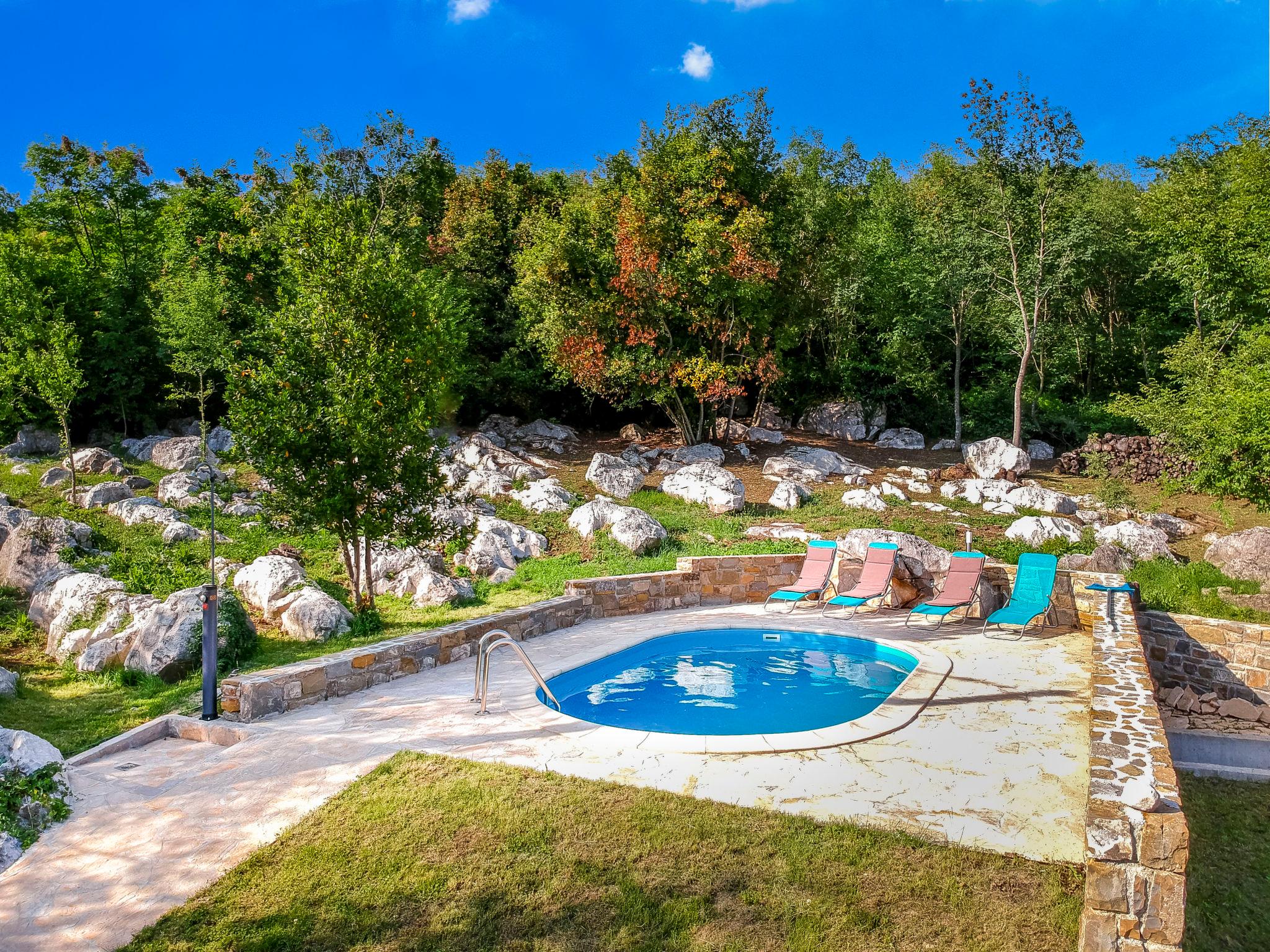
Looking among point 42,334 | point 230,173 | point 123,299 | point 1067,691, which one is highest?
point 230,173

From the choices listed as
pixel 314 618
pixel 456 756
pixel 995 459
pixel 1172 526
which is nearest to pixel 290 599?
pixel 314 618

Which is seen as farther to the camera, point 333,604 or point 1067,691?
point 333,604

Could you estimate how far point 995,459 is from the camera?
17125 millimetres

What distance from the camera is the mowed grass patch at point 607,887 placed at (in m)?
3.29

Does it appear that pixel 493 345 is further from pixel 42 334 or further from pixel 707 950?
pixel 707 950

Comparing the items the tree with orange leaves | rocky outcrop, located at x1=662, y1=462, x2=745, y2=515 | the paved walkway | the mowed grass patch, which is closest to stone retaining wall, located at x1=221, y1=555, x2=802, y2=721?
the paved walkway

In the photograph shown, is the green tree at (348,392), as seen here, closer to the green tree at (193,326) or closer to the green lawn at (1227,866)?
the green lawn at (1227,866)

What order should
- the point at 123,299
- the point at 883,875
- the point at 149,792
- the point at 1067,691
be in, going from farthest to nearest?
the point at 123,299 < the point at 1067,691 < the point at 149,792 < the point at 883,875

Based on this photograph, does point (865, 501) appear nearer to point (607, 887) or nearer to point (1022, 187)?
point (1022, 187)

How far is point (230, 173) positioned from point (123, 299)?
527cm

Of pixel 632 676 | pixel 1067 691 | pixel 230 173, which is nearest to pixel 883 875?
pixel 1067 691

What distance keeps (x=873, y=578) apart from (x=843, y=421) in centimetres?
1201

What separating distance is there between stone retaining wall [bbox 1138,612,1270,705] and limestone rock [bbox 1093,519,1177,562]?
3.33 meters

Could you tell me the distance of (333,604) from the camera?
9141 mm
